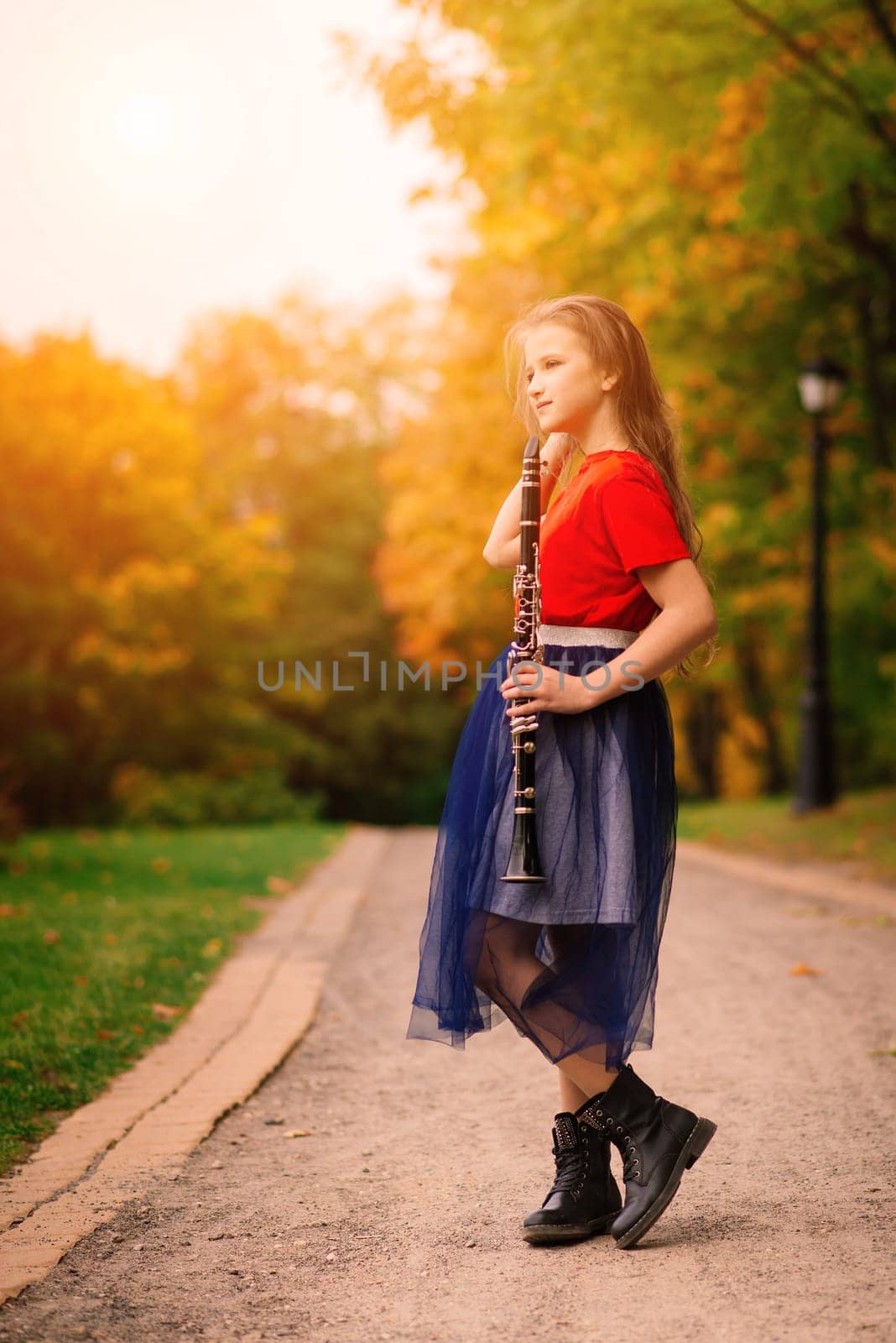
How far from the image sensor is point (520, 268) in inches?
824

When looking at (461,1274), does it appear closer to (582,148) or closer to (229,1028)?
(229,1028)

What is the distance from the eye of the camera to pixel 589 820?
3125 mm

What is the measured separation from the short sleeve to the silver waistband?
146mm

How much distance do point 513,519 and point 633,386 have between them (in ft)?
1.40

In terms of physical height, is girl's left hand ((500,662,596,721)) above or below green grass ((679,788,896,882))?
above

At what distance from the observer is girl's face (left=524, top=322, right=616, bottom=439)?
10.8 ft

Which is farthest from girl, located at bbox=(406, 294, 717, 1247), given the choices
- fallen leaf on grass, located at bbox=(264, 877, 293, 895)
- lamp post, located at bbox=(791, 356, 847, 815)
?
lamp post, located at bbox=(791, 356, 847, 815)

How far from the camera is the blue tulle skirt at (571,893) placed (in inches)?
122

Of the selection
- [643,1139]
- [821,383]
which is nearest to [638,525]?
[643,1139]

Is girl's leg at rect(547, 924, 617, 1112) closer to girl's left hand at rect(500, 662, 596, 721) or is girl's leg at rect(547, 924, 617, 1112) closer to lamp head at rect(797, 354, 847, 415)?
girl's left hand at rect(500, 662, 596, 721)

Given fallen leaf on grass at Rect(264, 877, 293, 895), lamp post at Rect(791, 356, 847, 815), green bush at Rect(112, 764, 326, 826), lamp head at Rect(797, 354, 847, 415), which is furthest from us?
green bush at Rect(112, 764, 326, 826)

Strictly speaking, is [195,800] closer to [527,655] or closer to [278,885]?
[278,885]

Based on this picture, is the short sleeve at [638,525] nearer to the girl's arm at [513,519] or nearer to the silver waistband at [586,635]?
the silver waistband at [586,635]

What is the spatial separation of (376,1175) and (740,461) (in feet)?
46.6
